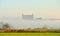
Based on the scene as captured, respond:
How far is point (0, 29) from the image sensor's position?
4.97ft

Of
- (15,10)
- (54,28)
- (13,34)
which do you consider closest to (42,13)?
(54,28)

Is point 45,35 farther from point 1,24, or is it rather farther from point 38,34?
point 1,24

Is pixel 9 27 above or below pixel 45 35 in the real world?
above

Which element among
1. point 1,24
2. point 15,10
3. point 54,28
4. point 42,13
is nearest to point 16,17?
point 15,10

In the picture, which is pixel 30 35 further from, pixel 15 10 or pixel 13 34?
pixel 15 10

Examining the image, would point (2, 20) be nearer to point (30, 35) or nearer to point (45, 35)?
point (30, 35)

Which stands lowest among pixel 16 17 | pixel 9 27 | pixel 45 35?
pixel 45 35

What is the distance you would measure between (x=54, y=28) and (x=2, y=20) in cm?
68

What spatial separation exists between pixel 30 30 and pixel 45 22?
219 millimetres

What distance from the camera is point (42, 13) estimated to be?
4.99 ft

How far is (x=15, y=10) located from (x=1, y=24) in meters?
0.26

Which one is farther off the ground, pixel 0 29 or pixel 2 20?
pixel 2 20

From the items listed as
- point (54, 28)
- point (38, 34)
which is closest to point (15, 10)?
point (38, 34)

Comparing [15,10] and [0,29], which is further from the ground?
[15,10]
